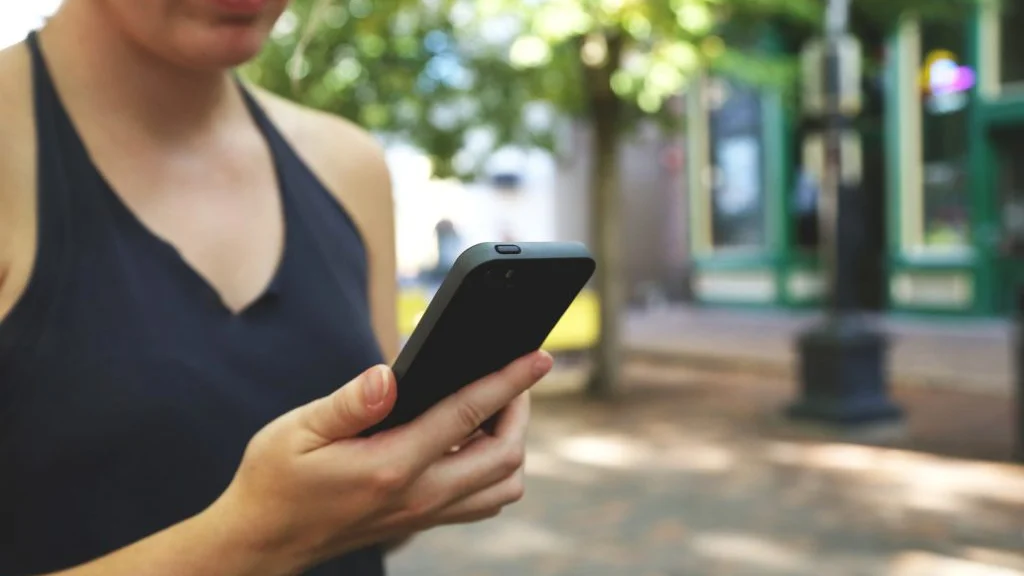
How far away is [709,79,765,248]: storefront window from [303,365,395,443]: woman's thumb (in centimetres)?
1643

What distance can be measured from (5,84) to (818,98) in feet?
24.6

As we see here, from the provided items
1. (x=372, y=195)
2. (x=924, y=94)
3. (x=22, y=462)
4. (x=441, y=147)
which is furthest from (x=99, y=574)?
(x=924, y=94)

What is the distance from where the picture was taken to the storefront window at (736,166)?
16719mm

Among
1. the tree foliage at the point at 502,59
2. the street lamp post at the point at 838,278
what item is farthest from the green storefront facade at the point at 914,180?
the street lamp post at the point at 838,278

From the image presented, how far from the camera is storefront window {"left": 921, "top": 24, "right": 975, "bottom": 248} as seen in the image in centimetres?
1341

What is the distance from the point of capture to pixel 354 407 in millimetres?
771

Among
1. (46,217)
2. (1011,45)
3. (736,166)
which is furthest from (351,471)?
(736,166)

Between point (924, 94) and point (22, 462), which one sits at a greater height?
point (924, 94)

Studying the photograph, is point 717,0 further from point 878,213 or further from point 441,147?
point 878,213

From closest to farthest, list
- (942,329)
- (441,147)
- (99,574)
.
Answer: (99,574) < (441,147) < (942,329)

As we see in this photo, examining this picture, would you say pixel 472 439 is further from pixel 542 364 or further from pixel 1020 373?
pixel 1020 373

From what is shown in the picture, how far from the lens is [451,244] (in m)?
27.7

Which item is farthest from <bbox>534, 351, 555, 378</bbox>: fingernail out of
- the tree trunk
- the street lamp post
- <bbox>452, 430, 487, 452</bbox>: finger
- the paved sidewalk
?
the paved sidewalk

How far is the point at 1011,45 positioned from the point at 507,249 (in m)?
14.1
